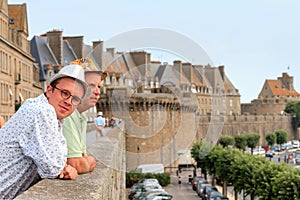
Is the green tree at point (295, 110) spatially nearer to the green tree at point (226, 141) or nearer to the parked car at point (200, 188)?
the green tree at point (226, 141)

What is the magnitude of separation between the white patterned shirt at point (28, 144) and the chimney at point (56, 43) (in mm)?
36891

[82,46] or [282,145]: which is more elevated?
[82,46]

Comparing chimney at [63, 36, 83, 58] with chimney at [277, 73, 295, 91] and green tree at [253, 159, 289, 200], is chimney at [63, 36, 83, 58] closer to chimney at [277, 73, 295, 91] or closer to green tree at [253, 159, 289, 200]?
green tree at [253, 159, 289, 200]

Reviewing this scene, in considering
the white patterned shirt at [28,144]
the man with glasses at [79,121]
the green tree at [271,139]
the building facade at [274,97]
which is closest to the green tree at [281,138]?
the green tree at [271,139]

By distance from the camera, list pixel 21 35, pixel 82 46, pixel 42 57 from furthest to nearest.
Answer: pixel 82 46
pixel 42 57
pixel 21 35

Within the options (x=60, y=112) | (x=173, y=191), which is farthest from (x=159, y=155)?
(x=60, y=112)

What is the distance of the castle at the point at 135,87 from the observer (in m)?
20.0

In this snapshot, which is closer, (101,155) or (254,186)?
(101,155)

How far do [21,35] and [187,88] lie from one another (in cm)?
905

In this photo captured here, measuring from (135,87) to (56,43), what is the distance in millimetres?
18955

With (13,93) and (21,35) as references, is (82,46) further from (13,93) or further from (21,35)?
(13,93)

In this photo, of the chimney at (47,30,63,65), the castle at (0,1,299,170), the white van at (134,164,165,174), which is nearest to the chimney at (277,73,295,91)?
the castle at (0,1,299,170)

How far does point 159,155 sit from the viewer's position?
109 ft

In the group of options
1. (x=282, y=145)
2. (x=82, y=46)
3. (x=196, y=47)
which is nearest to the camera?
(x=196, y=47)
